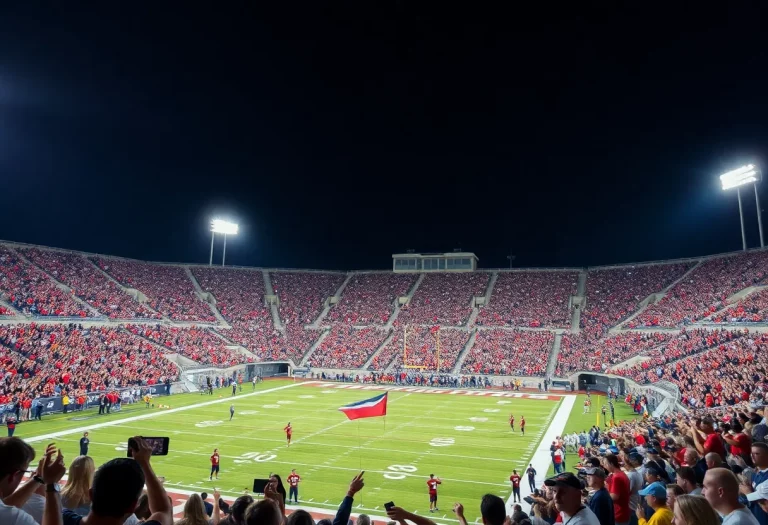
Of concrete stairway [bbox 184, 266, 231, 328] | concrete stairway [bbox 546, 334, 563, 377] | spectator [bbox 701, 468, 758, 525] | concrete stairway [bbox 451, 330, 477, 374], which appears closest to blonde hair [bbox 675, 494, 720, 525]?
spectator [bbox 701, 468, 758, 525]

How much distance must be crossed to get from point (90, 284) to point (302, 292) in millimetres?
28734

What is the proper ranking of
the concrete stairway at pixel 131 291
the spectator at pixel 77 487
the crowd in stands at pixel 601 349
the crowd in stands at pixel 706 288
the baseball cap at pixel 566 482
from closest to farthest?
Result: the baseball cap at pixel 566 482 < the spectator at pixel 77 487 < the crowd in stands at pixel 706 288 < the crowd in stands at pixel 601 349 < the concrete stairway at pixel 131 291

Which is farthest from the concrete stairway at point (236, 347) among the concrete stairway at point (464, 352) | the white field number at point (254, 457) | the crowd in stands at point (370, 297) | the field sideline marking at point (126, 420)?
the white field number at point (254, 457)

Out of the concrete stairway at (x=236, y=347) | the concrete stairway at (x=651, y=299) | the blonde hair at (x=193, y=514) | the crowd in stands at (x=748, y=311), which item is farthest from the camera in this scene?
the concrete stairway at (x=236, y=347)

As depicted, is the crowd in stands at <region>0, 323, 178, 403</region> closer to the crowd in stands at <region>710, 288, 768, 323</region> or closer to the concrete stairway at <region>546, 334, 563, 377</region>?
the concrete stairway at <region>546, 334, 563, 377</region>

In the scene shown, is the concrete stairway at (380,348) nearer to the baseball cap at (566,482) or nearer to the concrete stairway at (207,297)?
the concrete stairway at (207,297)

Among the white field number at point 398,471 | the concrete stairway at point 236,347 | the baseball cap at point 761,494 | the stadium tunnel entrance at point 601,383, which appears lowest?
the white field number at point 398,471

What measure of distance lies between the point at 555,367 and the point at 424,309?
19697 millimetres

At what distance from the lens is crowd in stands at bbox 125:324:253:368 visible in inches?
1886

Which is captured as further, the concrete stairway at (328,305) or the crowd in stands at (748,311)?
the concrete stairway at (328,305)

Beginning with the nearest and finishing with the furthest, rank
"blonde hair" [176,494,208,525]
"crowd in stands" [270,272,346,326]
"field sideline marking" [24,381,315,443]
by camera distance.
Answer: "blonde hair" [176,494,208,525] → "field sideline marking" [24,381,315,443] → "crowd in stands" [270,272,346,326]

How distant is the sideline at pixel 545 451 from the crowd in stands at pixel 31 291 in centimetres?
4022

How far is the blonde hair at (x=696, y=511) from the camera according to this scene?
3.78 metres

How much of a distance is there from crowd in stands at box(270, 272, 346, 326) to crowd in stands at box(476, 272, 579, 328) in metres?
23.7
